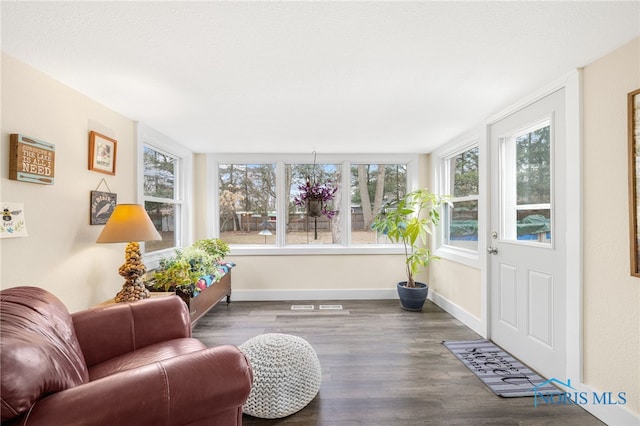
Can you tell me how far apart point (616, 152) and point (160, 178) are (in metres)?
4.11

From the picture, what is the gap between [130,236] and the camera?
88.2 inches

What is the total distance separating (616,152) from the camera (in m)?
1.73

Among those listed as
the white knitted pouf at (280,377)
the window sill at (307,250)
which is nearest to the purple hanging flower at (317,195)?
the window sill at (307,250)

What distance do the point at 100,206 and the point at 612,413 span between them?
12.5 ft

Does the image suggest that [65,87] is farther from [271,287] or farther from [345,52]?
[271,287]

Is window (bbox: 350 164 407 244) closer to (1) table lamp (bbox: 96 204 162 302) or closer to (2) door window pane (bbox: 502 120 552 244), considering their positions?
(2) door window pane (bbox: 502 120 552 244)

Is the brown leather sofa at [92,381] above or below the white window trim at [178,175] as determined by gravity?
below

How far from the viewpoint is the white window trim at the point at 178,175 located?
3.01 metres

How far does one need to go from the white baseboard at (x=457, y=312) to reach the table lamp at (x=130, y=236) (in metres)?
3.21

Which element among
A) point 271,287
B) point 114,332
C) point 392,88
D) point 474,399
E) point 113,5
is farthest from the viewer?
point 271,287

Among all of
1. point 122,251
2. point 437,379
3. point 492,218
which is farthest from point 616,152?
point 122,251

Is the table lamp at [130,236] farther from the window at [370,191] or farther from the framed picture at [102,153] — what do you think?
the window at [370,191]

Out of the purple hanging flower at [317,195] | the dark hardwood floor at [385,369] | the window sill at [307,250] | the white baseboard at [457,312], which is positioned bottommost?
the dark hardwood floor at [385,369]

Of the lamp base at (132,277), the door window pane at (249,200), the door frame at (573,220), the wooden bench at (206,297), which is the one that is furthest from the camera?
the door window pane at (249,200)
